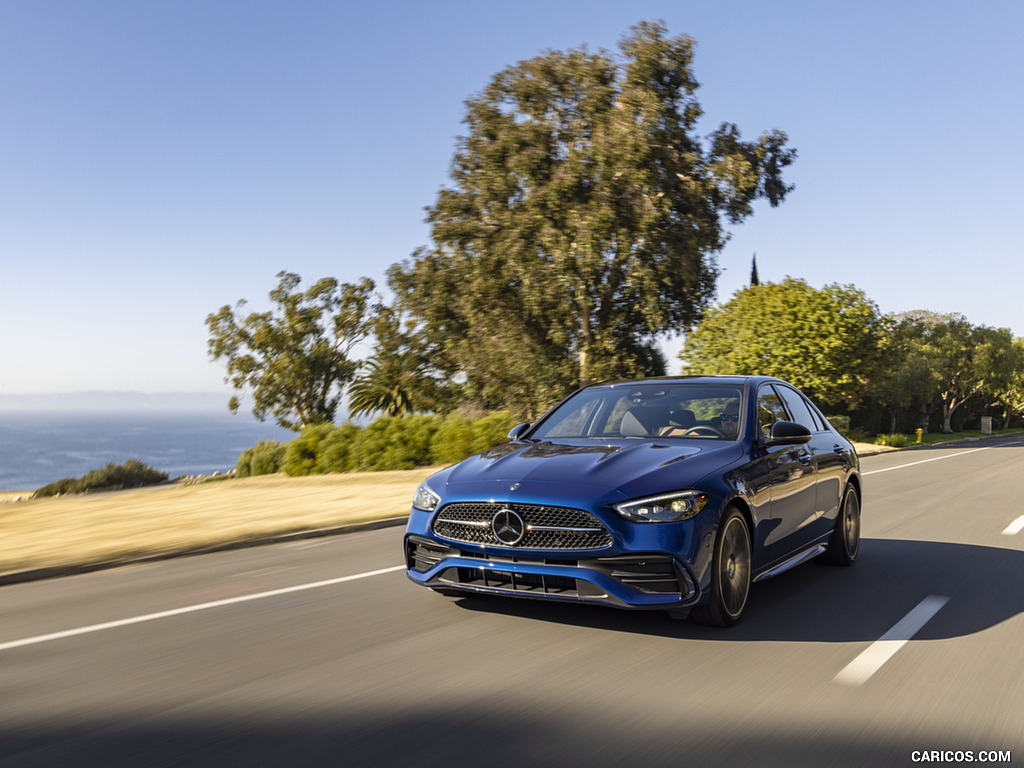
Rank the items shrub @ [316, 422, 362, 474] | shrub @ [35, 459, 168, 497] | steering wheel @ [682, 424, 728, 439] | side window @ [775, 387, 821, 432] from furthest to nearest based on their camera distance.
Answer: shrub @ [35, 459, 168, 497], shrub @ [316, 422, 362, 474], side window @ [775, 387, 821, 432], steering wheel @ [682, 424, 728, 439]

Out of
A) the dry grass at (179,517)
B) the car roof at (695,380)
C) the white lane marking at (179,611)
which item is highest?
the car roof at (695,380)

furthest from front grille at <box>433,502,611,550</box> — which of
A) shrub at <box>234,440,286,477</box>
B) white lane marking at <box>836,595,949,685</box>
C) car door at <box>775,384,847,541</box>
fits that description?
shrub at <box>234,440,286,477</box>

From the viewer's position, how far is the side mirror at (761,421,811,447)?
6273mm

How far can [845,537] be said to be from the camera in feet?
25.5

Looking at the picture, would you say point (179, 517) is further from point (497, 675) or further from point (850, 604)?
point (850, 604)

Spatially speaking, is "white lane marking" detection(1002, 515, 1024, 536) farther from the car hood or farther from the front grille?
the front grille

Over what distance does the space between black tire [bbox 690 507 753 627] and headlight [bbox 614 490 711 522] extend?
0.96 ft

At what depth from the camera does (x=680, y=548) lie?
502 centimetres

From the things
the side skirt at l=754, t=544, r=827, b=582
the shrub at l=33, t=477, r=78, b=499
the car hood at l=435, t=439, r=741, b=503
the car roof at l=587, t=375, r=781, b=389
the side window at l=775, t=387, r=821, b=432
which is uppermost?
the car roof at l=587, t=375, r=781, b=389

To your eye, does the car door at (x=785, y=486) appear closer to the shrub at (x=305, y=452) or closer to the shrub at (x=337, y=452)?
the shrub at (x=337, y=452)

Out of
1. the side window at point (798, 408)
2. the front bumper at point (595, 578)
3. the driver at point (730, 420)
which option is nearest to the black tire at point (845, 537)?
the side window at point (798, 408)

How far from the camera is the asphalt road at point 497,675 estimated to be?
3.64 m

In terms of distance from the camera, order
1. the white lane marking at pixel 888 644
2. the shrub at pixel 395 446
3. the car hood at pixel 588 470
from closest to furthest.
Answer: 1. the white lane marking at pixel 888 644
2. the car hood at pixel 588 470
3. the shrub at pixel 395 446

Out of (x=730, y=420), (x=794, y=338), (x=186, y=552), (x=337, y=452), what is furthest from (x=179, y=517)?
(x=794, y=338)
